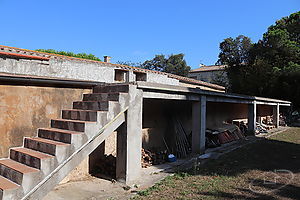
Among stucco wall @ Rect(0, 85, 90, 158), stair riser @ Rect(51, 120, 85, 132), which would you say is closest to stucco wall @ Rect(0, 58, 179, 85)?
stucco wall @ Rect(0, 85, 90, 158)

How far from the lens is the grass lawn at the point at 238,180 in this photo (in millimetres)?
4902

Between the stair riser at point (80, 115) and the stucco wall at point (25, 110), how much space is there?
255 millimetres

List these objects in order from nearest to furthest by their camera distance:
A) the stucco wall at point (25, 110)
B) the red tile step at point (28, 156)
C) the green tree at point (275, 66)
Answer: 1. the red tile step at point (28, 156)
2. the stucco wall at point (25, 110)
3. the green tree at point (275, 66)

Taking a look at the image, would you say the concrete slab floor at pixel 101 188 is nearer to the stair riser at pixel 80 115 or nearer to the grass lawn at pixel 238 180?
the grass lawn at pixel 238 180

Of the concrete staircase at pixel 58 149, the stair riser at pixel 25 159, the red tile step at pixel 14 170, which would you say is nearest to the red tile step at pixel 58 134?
the concrete staircase at pixel 58 149

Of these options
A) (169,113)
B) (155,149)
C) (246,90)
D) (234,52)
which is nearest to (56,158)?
(155,149)

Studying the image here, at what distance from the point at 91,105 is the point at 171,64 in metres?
37.0

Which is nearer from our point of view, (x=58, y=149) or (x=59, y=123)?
(x=58, y=149)

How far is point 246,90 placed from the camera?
80.2 feet

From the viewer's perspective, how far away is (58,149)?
405cm

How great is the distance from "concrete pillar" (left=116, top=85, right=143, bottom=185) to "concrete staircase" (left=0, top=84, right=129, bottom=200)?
0.65 ft

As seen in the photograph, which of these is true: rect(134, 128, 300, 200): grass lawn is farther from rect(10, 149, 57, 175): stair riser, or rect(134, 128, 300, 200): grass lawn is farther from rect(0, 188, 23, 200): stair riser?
rect(0, 188, 23, 200): stair riser

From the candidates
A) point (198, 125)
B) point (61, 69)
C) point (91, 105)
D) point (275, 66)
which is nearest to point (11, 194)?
point (91, 105)

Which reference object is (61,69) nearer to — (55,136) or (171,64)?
(55,136)
